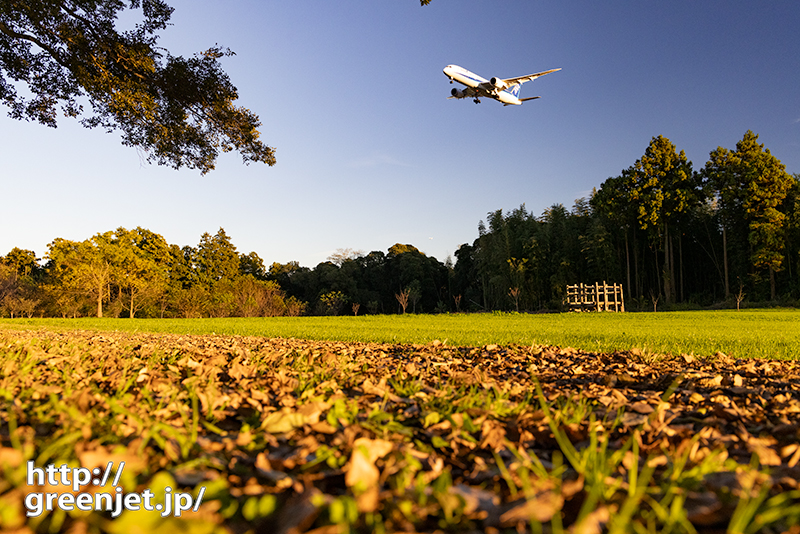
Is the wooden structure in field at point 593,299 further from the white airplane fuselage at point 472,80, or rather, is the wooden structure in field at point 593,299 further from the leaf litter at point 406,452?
the leaf litter at point 406,452

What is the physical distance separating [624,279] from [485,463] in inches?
1295

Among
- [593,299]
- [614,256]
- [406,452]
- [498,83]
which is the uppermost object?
[498,83]

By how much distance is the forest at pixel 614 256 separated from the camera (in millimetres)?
24828

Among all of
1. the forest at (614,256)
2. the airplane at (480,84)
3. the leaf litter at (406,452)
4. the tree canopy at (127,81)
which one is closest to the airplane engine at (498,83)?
the airplane at (480,84)

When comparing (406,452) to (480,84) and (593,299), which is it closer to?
(480,84)

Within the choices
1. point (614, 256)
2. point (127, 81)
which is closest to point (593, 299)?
point (614, 256)

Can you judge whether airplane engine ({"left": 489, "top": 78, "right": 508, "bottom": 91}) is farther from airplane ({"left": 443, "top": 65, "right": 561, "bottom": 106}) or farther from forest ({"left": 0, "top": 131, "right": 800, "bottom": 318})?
forest ({"left": 0, "top": 131, "right": 800, "bottom": 318})

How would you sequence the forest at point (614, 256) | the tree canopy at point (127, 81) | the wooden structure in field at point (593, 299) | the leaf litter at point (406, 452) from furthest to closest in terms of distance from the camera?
the forest at point (614, 256) → the wooden structure in field at point (593, 299) → the tree canopy at point (127, 81) → the leaf litter at point (406, 452)

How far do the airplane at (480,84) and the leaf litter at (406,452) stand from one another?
42.0 feet

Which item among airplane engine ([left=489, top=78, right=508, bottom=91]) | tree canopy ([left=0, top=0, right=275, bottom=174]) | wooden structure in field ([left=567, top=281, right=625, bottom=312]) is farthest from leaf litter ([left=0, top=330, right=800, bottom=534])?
wooden structure in field ([left=567, top=281, right=625, bottom=312])

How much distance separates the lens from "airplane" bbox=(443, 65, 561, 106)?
1334cm

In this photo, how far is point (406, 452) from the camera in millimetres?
1206

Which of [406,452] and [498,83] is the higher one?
[498,83]

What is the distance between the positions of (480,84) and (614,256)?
19.2 meters
